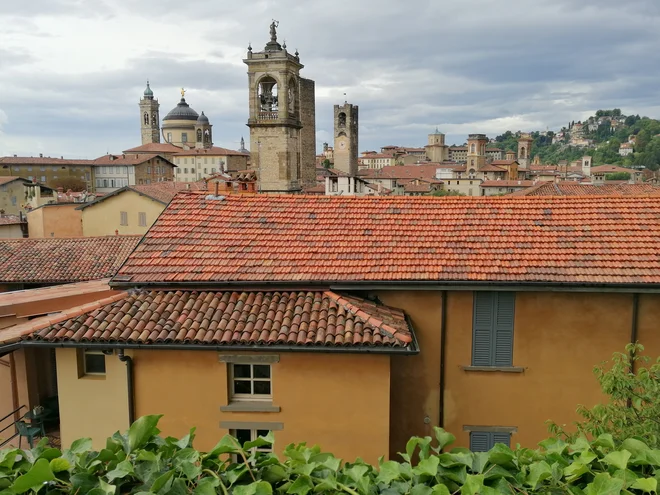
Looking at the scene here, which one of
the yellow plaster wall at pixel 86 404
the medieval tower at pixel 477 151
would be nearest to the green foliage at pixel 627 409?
the yellow plaster wall at pixel 86 404

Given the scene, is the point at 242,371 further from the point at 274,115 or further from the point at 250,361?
the point at 274,115

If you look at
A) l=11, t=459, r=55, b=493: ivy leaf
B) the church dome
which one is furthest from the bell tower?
l=11, t=459, r=55, b=493: ivy leaf

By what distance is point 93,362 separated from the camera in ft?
29.6

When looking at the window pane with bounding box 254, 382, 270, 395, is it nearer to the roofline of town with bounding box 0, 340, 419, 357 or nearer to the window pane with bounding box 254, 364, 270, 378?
the window pane with bounding box 254, 364, 270, 378

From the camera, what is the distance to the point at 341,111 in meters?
91.2

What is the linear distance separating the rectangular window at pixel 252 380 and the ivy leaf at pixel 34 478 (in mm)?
4953

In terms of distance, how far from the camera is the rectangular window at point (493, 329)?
9.07m

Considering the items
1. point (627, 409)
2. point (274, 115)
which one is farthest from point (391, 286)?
point (274, 115)

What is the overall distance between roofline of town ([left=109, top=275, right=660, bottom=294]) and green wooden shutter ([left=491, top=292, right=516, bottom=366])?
315 millimetres

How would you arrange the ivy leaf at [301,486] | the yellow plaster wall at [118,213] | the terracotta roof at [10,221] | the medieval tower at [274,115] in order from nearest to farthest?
the ivy leaf at [301,486], the terracotta roof at [10,221], the yellow plaster wall at [118,213], the medieval tower at [274,115]

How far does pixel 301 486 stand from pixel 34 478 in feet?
6.08

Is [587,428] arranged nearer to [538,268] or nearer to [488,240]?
[538,268]

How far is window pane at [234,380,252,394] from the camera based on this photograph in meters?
8.67

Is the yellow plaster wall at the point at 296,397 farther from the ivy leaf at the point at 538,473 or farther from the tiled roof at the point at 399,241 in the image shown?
the ivy leaf at the point at 538,473
